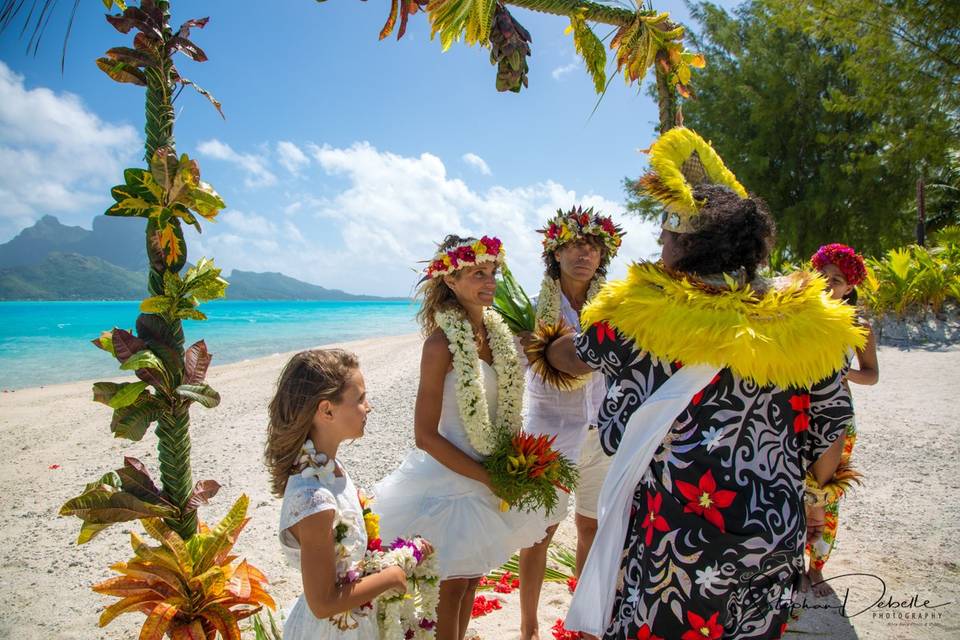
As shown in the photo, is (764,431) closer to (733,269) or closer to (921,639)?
(733,269)

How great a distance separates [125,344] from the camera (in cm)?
203

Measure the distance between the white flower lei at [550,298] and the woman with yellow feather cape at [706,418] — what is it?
1.65 meters

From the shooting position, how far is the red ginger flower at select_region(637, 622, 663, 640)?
1.94 metres

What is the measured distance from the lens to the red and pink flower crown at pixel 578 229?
12.7 ft

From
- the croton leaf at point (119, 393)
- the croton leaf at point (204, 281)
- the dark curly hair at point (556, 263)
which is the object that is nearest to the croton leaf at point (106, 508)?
the croton leaf at point (119, 393)

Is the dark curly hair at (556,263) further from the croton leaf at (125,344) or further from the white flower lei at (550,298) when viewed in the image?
the croton leaf at (125,344)

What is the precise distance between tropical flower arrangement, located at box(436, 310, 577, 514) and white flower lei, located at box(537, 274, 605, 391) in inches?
33.7

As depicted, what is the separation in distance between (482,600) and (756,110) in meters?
23.2

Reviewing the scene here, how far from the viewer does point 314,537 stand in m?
1.95

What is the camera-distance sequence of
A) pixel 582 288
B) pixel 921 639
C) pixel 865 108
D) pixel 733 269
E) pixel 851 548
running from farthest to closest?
pixel 865 108
pixel 851 548
pixel 582 288
pixel 921 639
pixel 733 269

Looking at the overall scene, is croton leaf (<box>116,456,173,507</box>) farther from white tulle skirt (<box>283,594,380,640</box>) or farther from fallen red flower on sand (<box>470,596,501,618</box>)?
fallen red flower on sand (<box>470,596,501,618</box>)

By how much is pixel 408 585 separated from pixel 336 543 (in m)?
0.43

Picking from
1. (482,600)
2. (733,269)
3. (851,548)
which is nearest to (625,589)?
(733,269)

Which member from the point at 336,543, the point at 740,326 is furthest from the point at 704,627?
the point at 336,543
